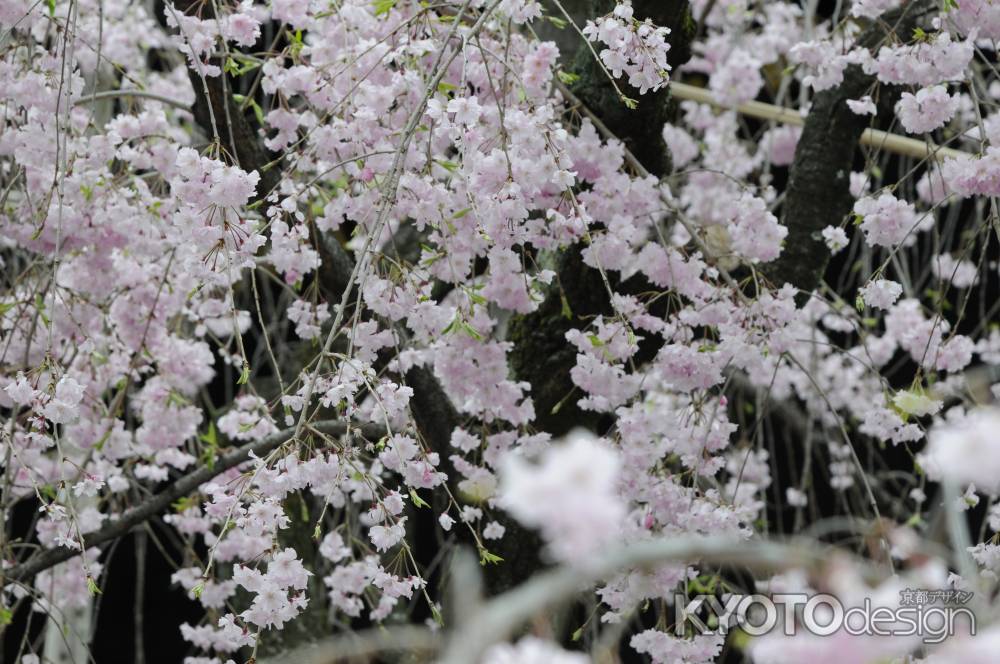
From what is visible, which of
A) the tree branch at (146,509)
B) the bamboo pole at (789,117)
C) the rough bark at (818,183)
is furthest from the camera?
the bamboo pole at (789,117)

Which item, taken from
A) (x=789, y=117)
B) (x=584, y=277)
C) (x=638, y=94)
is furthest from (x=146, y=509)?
(x=789, y=117)

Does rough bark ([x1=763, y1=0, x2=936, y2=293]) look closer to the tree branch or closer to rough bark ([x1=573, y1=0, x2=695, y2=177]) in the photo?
rough bark ([x1=573, y1=0, x2=695, y2=177])

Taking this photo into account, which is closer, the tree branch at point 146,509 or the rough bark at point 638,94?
the rough bark at point 638,94

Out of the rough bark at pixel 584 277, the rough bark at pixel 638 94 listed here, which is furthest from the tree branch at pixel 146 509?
the rough bark at pixel 638 94

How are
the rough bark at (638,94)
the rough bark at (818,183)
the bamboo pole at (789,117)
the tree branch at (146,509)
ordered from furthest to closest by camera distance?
1. the bamboo pole at (789,117)
2. the rough bark at (818,183)
3. the tree branch at (146,509)
4. the rough bark at (638,94)

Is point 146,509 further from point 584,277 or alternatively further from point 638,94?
point 638,94

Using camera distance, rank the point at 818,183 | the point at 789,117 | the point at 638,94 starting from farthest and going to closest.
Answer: the point at 789,117 < the point at 818,183 < the point at 638,94

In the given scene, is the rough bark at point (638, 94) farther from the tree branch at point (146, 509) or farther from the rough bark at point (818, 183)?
the tree branch at point (146, 509)

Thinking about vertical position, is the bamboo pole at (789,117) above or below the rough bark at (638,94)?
above

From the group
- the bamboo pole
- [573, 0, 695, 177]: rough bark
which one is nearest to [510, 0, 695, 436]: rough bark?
[573, 0, 695, 177]: rough bark

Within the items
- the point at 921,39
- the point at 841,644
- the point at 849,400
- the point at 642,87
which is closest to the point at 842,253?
the point at 849,400

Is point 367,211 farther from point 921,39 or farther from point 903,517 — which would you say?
point 903,517

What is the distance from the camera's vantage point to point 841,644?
814 millimetres

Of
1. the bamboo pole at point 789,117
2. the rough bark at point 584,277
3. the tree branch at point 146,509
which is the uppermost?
the bamboo pole at point 789,117
